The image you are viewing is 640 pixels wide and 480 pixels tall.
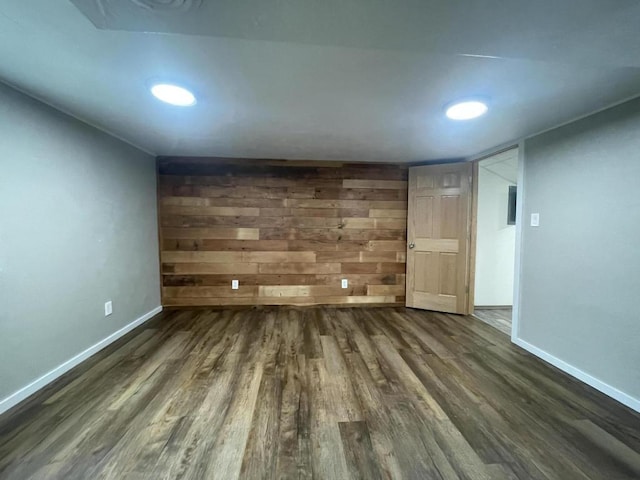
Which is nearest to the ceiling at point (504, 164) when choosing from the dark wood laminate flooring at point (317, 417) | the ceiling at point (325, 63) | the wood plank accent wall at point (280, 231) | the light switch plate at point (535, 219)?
the ceiling at point (325, 63)

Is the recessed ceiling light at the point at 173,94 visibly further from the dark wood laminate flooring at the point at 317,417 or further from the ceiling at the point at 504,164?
the ceiling at the point at 504,164

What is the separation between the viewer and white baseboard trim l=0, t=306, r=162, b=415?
5.19 ft

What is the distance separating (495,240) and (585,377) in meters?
2.08

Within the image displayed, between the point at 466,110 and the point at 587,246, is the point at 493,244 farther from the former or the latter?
the point at 466,110

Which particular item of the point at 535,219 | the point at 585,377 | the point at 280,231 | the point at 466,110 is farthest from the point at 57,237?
the point at 585,377

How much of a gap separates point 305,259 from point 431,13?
2.93 metres

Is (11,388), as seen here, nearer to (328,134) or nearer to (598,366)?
(328,134)

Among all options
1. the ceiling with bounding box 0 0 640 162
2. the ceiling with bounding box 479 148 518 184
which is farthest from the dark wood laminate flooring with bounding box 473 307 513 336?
the ceiling with bounding box 0 0 640 162

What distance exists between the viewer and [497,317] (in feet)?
10.9

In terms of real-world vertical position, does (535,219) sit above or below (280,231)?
above

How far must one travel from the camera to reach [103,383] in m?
1.83

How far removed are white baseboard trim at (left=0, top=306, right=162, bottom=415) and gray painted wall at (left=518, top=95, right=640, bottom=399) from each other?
3855mm

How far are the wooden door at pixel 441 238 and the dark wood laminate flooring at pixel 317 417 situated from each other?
931 millimetres

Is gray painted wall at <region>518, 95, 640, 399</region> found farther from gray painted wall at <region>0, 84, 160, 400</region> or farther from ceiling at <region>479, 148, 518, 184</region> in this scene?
gray painted wall at <region>0, 84, 160, 400</region>
